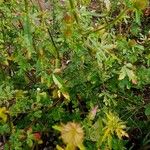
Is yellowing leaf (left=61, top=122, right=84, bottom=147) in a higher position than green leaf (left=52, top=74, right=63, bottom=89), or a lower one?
higher

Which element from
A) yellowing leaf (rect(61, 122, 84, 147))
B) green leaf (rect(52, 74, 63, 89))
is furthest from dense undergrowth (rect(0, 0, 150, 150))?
yellowing leaf (rect(61, 122, 84, 147))

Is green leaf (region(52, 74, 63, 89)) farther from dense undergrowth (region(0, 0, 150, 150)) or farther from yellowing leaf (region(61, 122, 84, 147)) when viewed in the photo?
yellowing leaf (region(61, 122, 84, 147))

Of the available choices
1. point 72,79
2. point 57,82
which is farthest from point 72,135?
point 72,79

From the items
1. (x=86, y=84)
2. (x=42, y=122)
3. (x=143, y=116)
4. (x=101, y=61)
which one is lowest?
(x=143, y=116)

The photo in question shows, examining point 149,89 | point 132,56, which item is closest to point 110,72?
point 132,56

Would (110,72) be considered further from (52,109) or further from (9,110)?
(9,110)

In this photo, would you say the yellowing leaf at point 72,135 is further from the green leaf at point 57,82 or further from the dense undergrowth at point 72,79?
the green leaf at point 57,82

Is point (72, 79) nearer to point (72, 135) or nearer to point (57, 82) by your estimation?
point (57, 82)

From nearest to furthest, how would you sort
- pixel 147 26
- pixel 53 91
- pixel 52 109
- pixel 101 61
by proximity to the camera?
1. pixel 101 61
2. pixel 53 91
3. pixel 52 109
4. pixel 147 26
